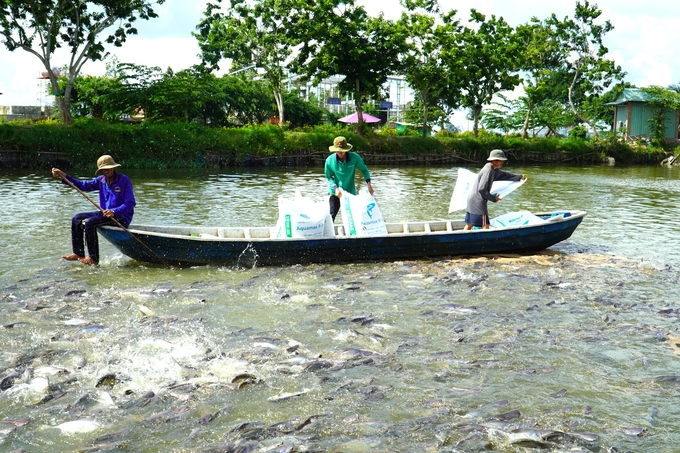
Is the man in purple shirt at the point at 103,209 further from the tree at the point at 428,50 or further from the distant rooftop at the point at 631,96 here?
the distant rooftop at the point at 631,96

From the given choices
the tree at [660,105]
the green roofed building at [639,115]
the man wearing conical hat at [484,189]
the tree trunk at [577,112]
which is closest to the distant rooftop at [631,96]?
the green roofed building at [639,115]

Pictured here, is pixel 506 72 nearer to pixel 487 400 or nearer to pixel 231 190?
pixel 231 190

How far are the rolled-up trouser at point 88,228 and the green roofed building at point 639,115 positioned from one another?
2046 inches

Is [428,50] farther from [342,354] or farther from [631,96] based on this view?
[342,354]

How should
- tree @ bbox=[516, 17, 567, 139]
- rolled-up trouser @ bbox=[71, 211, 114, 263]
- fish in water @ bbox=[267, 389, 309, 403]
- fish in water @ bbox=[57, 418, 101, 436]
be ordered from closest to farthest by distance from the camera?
fish in water @ bbox=[57, 418, 101, 436]
fish in water @ bbox=[267, 389, 309, 403]
rolled-up trouser @ bbox=[71, 211, 114, 263]
tree @ bbox=[516, 17, 567, 139]

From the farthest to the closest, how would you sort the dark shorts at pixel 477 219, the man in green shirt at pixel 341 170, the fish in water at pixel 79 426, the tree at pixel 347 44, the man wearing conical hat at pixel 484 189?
the tree at pixel 347 44 < the man in green shirt at pixel 341 170 < the dark shorts at pixel 477 219 < the man wearing conical hat at pixel 484 189 < the fish in water at pixel 79 426

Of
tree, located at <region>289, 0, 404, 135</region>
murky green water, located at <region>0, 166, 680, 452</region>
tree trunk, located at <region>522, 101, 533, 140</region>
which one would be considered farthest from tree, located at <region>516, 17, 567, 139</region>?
murky green water, located at <region>0, 166, 680, 452</region>

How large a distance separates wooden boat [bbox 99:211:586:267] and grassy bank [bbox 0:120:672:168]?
75.5ft

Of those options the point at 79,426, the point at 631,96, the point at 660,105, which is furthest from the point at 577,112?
the point at 79,426

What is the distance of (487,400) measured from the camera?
237 inches

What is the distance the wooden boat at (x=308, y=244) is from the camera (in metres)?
10.9

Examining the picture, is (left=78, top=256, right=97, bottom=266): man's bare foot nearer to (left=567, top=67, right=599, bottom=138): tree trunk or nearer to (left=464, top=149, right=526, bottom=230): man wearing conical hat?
(left=464, top=149, right=526, bottom=230): man wearing conical hat

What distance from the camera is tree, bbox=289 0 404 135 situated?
134 ft

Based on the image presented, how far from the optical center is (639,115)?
55.1 m
